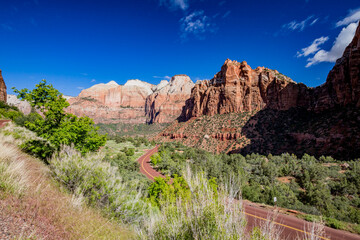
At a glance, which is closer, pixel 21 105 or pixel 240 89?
pixel 240 89

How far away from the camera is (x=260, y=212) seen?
11406 millimetres

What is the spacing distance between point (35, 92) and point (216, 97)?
7646 cm

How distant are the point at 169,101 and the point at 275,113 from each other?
11433cm

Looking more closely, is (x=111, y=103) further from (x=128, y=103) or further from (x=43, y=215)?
(x=43, y=215)

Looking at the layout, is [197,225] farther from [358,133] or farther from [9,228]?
[358,133]

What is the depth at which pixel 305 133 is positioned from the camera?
44.2 m

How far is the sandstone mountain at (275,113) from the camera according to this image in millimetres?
39500

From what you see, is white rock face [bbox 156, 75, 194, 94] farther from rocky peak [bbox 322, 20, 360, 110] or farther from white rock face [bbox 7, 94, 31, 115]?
rocky peak [bbox 322, 20, 360, 110]

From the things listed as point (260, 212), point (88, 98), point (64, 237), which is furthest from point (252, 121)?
point (88, 98)

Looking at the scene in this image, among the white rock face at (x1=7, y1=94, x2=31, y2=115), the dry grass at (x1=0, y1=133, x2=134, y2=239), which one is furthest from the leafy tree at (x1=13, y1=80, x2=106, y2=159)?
the white rock face at (x1=7, y1=94, x2=31, y2=115)

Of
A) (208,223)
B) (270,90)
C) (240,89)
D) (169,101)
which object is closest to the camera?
(208,223)

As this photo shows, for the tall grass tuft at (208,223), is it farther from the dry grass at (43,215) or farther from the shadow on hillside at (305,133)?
the shadow on hillside at (305,133)

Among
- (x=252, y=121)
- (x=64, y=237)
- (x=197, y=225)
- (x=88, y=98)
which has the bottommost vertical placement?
(x=64, y=237)

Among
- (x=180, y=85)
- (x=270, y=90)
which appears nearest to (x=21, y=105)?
(x=180, y=85)
